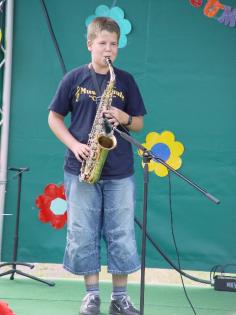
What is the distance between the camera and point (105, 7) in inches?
169

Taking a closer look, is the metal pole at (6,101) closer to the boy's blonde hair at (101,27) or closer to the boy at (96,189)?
the boy at (96,189)

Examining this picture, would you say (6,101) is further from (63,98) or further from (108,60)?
(108,60)

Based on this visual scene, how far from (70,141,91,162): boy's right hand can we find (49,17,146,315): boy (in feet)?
0.10

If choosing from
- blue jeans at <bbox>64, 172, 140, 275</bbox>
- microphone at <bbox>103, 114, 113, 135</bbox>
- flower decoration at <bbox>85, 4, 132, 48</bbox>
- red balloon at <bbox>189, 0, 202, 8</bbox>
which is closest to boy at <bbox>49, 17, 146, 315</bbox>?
blue jeans at <bbox>64, 172, 140, 275</bbox>

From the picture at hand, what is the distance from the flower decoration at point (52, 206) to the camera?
441 centimetres

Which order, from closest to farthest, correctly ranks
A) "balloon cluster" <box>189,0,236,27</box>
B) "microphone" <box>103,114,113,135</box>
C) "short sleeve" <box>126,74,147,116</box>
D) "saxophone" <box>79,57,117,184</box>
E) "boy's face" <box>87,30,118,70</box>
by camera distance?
Answer: "microphone" <box>103,114,113,135</box> → "saxophone" <box>79,57,117,184</box> → "boy's face" <box>87,30,118,70</box> → "short sleeve" <box>126,74,147,116</box> → "balloon cluster" <box>189,0,236,27</box>

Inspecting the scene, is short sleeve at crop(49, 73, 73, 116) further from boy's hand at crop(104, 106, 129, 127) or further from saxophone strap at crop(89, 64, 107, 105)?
boy's hand at crop(104, 106, 129, 127)

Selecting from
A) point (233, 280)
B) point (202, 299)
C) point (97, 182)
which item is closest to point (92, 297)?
point (97, 182)

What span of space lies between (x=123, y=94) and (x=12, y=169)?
1173 mm

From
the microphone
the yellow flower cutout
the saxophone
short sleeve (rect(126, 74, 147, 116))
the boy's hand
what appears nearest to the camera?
the microphone

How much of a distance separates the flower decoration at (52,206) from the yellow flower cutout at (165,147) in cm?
70

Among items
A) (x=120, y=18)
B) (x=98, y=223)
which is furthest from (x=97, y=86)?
(x=120, y=18)

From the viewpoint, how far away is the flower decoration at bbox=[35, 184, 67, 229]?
14.5 ft

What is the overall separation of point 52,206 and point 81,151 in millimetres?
Result: 1486
